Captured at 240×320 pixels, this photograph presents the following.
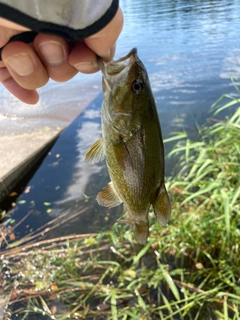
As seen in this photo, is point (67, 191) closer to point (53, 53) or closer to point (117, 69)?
point (53, 53)

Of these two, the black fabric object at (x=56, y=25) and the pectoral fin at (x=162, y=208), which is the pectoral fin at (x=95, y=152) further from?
the black fabric object at (x=56, y=25)

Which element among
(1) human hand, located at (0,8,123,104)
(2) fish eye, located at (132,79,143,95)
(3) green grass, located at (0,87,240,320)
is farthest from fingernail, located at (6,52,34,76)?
→ (3) green grass, located at (0,87,240,320)

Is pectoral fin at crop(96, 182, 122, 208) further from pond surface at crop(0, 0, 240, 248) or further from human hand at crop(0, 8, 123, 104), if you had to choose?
pond surface at crop(0, 0, 240, 248)

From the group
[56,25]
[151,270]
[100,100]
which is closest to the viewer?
[56,25]

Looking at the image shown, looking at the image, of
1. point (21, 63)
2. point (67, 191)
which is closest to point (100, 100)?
point (67, 191)

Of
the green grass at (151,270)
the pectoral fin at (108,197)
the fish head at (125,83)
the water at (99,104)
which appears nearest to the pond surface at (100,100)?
the water at (99,104)
